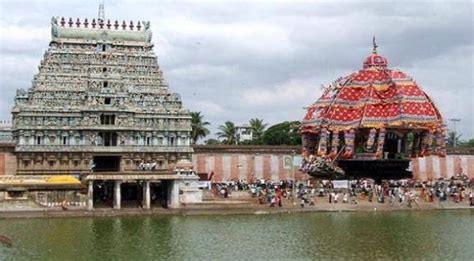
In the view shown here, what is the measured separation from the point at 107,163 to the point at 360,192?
21011mm

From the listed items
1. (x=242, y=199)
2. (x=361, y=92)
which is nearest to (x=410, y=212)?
(x=242, y=199)

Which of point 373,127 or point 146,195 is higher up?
point 373,127

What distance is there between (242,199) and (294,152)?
14750 mm

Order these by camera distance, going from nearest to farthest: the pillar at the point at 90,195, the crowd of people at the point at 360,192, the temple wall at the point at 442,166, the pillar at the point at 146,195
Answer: the pillar at the point at 90,195 < the pillar at the point at 146,195 < the crowd of people at the point at 360,192 < the temple wall at the point at 442,166

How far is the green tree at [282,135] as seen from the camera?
91.2 m

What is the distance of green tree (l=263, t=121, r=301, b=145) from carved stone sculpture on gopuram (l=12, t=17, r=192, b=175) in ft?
102

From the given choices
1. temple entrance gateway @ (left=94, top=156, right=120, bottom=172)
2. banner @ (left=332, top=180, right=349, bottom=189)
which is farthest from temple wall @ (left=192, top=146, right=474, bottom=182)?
banner @ (left=332, top=180, right=349, bottom=189)

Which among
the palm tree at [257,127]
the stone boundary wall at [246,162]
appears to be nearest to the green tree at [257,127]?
the palm tree at [257,127]

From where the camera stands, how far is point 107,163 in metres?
60.0

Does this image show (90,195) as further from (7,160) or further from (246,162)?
(246,162)

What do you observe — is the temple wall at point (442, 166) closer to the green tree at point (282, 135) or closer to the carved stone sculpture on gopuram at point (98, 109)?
the carved stone sculpture on gopuram at point (98, 109)

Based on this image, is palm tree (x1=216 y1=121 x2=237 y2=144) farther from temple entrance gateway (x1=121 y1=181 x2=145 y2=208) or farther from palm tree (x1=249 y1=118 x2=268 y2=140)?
temple entrance gateway (x1=121 y1=181 x2=145 y2=208)

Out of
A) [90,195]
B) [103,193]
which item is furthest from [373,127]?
[90,195]

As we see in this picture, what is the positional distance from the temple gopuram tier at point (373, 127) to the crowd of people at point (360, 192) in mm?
3475
